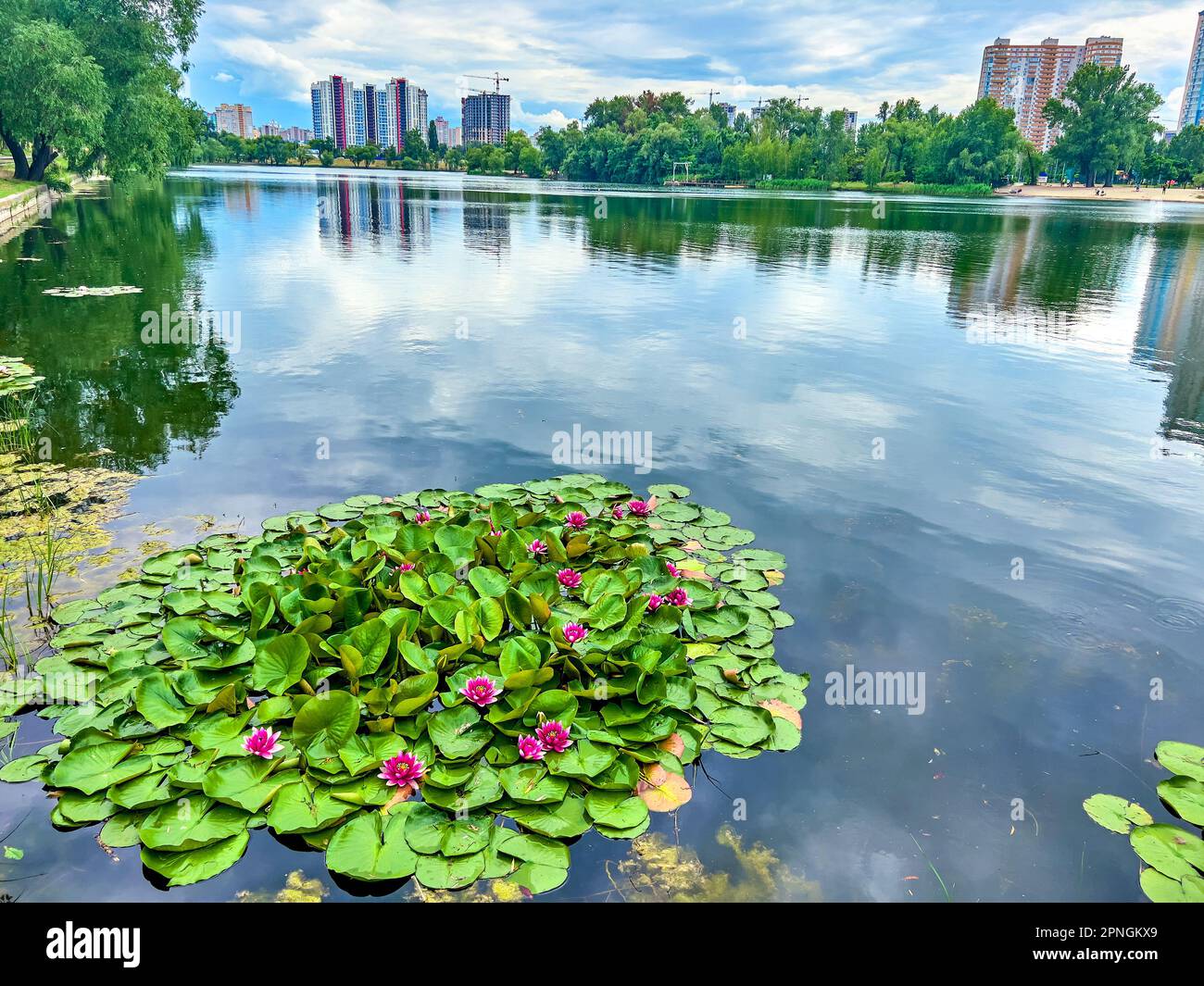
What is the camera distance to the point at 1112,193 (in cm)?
9469

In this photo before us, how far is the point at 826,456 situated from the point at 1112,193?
11007 cm

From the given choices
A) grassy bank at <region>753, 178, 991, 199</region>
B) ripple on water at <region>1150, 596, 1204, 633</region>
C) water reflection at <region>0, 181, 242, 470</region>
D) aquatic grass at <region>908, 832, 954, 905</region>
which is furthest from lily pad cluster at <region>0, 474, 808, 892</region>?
grassy bank at <region>753, 178, 991, 199</region>

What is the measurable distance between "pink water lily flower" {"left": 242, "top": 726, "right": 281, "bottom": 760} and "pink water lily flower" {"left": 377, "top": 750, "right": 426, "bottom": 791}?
1.72 feet

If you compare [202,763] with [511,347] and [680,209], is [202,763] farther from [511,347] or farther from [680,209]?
[680,209]

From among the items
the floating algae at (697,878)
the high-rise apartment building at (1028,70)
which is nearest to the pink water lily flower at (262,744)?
the floating algae at (697,878)

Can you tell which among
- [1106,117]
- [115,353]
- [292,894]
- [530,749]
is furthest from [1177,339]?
[1106,117]

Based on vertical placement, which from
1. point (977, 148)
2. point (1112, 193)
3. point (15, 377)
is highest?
point (977, 148)

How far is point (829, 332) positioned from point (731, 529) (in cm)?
914

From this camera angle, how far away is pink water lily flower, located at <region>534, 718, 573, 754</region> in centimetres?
389

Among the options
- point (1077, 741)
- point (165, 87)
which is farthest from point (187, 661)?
point (165, 87)

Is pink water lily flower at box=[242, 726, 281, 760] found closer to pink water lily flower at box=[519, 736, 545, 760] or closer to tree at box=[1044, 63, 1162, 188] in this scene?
pink water lily flower at box=[519, 736, 545, 760]

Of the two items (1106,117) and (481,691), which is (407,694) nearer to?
(481,691)
